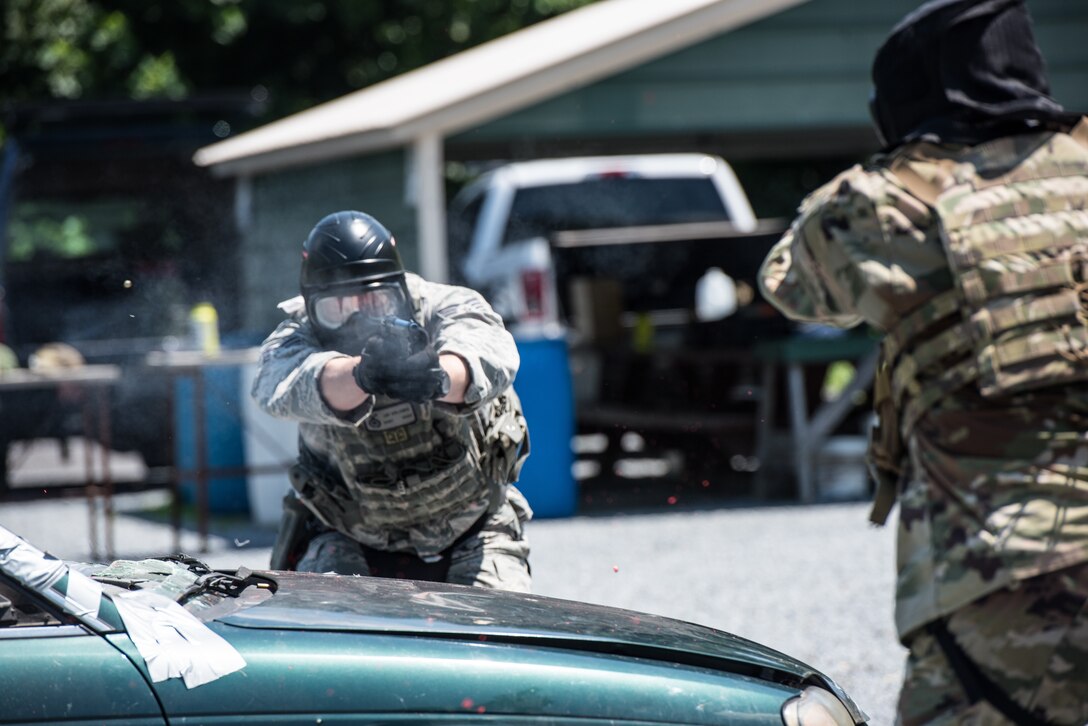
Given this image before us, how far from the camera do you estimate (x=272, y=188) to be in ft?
38.2

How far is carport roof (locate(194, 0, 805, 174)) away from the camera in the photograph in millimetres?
9125

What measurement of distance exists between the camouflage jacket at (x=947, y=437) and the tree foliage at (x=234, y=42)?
13.5 meters

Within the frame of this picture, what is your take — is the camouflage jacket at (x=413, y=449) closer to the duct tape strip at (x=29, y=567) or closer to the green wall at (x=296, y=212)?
the duct tape strip at (x=29, y=567)

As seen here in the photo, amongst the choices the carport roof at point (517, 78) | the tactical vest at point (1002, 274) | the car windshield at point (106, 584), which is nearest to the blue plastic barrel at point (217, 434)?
the carport roof at point (517, 78)

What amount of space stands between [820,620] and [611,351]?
15.2 ft

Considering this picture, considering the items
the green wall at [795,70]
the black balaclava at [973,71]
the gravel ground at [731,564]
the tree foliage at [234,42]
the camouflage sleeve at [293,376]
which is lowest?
the gravel ground at [731,564]

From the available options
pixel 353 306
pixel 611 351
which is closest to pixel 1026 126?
pixel 353 306

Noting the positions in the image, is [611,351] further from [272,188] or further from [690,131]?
[272,188]

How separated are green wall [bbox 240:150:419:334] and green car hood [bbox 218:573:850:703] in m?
6.48

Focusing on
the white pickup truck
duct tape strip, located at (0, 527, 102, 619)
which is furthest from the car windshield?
the white pickup truck

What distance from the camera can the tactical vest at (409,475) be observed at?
12.2ft

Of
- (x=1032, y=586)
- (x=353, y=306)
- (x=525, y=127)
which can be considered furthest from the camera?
Answer: (x=525, y=127)

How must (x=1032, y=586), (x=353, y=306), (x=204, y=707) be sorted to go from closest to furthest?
(x=204, y=707) < (x=1032, y=586) < (x=353, y=306)

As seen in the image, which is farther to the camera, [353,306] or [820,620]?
[820,620]
